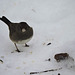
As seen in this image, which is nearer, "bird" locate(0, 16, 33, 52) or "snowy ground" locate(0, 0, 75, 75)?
"snowy ground" locate(0, 0, 75, 75)

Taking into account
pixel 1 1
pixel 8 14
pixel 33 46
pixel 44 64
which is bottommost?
pixel 44 64

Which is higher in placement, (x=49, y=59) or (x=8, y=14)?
(x=8, y=14)

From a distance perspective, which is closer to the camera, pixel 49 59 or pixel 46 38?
pixel 49 59

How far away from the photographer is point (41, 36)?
3646mm

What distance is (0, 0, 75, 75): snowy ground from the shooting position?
Result: 2.81m

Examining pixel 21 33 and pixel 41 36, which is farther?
pixel 41 36

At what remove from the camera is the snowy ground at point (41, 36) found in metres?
2.81

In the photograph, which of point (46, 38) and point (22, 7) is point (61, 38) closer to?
point (46, 38)

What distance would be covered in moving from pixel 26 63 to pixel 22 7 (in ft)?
6.89

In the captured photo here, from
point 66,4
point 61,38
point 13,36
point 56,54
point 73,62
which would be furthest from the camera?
point 66,4

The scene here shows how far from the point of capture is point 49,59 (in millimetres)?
2910

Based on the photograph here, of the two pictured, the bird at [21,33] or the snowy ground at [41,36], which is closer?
the snowy ground at [41,36]

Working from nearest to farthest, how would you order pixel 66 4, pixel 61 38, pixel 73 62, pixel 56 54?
pixel 73 62 < pixel 56 54 < pixel 61 38 < pixel 66 4

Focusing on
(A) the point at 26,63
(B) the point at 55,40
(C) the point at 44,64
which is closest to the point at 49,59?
(C) the point at 44,64
